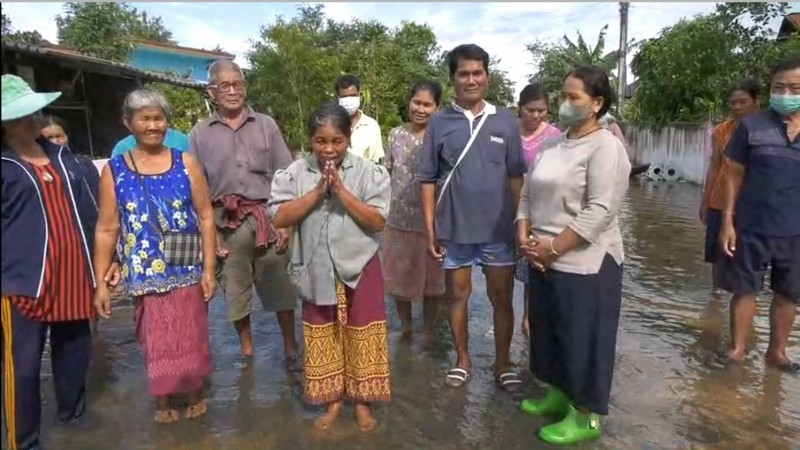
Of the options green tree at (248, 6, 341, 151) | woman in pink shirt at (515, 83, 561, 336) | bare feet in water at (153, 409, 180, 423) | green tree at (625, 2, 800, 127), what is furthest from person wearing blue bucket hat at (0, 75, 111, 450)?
green tree at (248, 6, 341, 151)

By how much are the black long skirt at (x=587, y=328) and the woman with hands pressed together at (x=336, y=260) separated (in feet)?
2.84

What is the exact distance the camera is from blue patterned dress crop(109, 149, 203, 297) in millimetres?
3059

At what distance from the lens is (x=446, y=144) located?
143 inches

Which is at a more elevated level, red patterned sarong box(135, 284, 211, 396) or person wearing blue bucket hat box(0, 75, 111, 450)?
person wearing blue bucket hat box(0, 75, 111, 450)

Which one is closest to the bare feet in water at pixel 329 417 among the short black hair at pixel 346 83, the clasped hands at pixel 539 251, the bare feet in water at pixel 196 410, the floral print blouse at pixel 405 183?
the bare feet in water at pixel 196 410

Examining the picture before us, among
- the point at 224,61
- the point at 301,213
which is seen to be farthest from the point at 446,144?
the point at 224,61

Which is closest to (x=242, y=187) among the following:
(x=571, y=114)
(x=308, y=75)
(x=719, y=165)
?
(x=571, y=114)

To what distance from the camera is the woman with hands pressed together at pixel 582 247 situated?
9.53ft

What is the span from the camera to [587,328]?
296 centimetres

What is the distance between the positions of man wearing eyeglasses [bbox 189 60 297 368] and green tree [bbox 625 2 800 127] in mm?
11278

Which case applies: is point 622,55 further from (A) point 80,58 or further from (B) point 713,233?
(B) point 713,233

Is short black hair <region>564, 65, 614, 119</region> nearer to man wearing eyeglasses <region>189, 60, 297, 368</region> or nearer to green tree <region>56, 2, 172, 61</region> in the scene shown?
man wearing eyeglasses <region>189, 60, 297, 368</region>

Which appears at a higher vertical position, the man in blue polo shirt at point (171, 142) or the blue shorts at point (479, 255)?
the man in blue polo shirt at point (171, 142)

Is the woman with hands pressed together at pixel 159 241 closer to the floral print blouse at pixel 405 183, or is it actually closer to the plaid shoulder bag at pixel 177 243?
the plaid shoulder bag at pixel 177 243
